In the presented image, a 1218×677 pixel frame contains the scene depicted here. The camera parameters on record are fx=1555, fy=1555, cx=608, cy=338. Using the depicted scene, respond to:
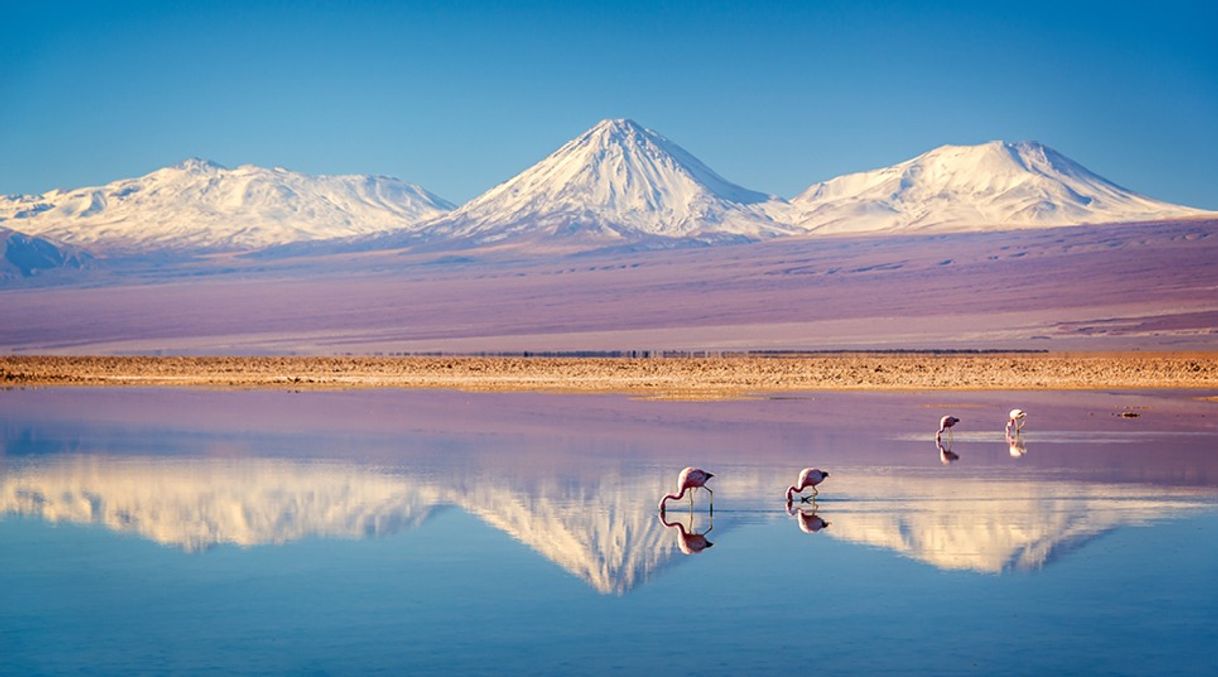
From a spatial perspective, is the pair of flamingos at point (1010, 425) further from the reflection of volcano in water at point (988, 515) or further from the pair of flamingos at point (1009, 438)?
the reflection of volcano in water at point (988, 515)

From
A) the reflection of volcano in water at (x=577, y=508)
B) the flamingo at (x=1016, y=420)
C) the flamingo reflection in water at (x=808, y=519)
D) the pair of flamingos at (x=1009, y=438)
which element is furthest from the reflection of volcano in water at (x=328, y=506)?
the flamingo at (x=1016, y=420)

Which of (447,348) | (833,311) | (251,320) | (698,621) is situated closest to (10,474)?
(698,621)

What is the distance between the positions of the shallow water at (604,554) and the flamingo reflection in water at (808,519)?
0.05 meters

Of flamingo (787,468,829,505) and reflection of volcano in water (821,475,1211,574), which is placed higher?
flamingo (787,468,829,505)

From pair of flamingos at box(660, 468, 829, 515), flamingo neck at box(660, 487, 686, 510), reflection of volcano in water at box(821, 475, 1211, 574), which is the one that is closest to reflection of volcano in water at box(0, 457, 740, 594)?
flamingo neck at box(660, 487, 686, 510)

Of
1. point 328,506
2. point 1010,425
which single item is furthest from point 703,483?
point 1010,425

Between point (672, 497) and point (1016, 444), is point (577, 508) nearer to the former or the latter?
point (672, 497)

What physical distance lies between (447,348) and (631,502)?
2519 inches

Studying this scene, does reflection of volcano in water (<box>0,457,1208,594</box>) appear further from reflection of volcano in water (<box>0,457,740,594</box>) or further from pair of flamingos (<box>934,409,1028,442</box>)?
pair of flamingos (<box>934,409,1028,442</box>)

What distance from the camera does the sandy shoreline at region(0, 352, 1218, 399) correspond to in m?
38.7

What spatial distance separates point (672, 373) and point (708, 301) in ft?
226

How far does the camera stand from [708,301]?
4523 inches

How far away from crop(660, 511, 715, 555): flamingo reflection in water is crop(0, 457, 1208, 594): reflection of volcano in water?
111mm

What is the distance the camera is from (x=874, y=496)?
16016 mm
